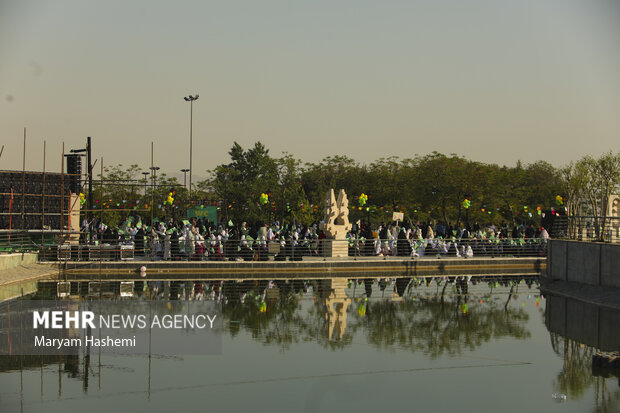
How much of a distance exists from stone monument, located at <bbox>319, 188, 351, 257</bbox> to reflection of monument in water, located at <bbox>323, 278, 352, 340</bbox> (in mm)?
5897

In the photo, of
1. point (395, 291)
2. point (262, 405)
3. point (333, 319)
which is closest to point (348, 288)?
point (395, 291)

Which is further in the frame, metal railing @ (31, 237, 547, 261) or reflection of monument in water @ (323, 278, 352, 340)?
metal railing @ (31, 237, 547, 261)

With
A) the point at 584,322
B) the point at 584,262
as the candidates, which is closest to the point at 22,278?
the point at 584,322

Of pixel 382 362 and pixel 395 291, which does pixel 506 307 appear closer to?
pixel 395 291

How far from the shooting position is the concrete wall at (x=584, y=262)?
24.0 meters

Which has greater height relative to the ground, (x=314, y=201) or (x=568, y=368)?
(x=314, y=201)

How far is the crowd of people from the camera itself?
116 ft

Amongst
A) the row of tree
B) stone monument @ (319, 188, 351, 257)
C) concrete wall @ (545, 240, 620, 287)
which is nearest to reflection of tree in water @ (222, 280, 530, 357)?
concrete wall @ (545, 240, 620, 287)

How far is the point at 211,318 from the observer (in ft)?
70.5

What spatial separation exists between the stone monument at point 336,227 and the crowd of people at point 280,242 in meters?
0.44

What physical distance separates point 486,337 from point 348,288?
10.4 m

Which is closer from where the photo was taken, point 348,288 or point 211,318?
point 211,318

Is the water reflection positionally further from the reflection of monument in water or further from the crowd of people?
the crowd of people

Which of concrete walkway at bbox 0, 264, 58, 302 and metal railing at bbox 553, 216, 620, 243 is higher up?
metal railing at bbox 553, 216, 620, 243
